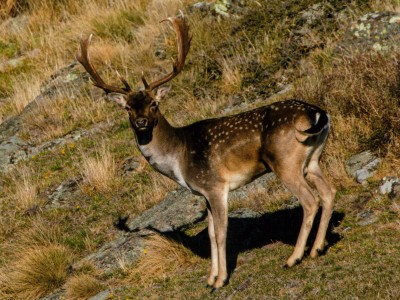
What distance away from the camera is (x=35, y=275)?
980 cm

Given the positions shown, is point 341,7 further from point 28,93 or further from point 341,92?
point 28,93

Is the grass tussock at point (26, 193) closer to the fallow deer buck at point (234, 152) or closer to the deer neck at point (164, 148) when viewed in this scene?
the fallow deer buck at point (234, 152)

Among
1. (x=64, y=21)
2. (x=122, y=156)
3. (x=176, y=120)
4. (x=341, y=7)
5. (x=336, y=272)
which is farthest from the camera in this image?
(x=64, y=21)

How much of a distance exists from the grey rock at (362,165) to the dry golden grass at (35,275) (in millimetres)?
3930

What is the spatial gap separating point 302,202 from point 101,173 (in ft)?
17.7

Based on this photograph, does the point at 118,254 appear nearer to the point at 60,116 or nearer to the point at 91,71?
the point at 91,71

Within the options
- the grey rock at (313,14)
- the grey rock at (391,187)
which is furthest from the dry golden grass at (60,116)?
the grey rock at (391,187)

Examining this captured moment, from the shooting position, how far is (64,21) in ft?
69.9

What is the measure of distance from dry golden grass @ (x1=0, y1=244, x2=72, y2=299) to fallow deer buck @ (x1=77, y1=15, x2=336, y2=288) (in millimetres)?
2401

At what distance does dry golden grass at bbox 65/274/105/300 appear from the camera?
30.2 feet

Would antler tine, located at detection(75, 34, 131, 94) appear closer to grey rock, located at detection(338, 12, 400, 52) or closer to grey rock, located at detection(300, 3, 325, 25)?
grey rock, located at detection(338, 12, 400, 52)

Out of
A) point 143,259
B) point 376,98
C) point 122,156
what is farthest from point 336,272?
point 122,156

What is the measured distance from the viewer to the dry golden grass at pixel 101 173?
12.3m

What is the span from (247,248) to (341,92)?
329 centimetres
